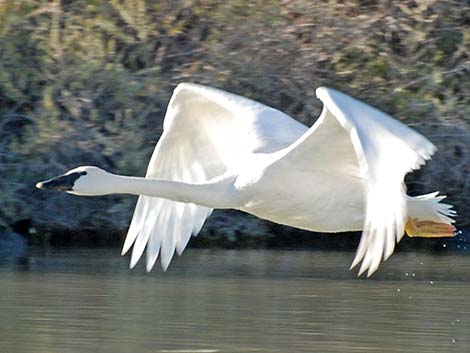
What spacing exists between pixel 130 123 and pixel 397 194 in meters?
6.74

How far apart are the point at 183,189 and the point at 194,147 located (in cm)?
101

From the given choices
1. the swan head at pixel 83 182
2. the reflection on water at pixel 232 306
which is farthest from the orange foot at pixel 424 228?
the swan head at pixel 83 182

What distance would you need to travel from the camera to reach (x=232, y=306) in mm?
10039

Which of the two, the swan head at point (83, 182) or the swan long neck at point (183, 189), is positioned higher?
the swan long neck at point (183, 189)

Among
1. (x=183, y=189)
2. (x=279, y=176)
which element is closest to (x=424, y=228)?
(x=279, y=176)

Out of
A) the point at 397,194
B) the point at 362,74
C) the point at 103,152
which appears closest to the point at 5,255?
the point at 103,152

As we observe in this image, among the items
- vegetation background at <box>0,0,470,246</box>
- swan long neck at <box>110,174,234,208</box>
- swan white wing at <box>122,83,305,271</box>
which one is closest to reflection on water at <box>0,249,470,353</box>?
swan white wing at <box>122,83,305,271</box>

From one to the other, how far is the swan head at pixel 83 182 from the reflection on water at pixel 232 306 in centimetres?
84

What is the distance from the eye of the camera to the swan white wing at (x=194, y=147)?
31.1 feet

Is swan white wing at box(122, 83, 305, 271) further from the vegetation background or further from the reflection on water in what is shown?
the vegetation background

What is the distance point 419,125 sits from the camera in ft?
46.1

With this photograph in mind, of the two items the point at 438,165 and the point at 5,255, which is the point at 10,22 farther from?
the point at 438,165

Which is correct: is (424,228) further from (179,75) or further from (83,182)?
(179,75)

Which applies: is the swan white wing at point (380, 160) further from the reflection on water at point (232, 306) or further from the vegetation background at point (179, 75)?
the vegetation background at point (179, 75)
